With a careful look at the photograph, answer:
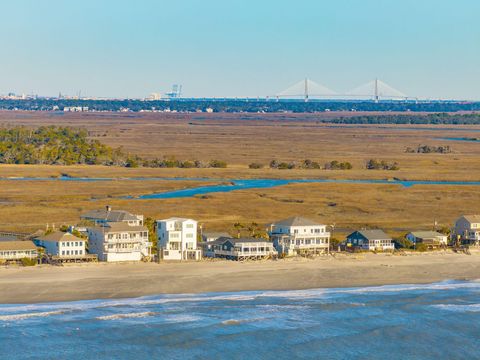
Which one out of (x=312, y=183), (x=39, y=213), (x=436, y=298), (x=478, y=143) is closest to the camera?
(x=436, y=298)

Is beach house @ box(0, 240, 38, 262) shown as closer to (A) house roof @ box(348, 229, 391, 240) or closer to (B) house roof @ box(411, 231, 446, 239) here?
(A) house roof @ box(348, 229, 391, 240)

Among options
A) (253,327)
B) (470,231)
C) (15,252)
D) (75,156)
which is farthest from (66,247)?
(75,156)

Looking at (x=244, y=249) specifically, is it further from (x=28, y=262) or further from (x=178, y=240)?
(x=28, y=262)

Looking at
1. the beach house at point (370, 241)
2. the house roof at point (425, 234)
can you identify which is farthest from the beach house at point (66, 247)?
the house roof at point (425, 234)

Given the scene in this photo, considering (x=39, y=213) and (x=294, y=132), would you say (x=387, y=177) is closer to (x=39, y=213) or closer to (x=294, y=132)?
(x=39, y=213)

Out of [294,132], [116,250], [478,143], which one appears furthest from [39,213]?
[294,132]

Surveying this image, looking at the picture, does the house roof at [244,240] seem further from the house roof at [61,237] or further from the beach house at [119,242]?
the house roof at [61,237]

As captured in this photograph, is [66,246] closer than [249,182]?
Yes
